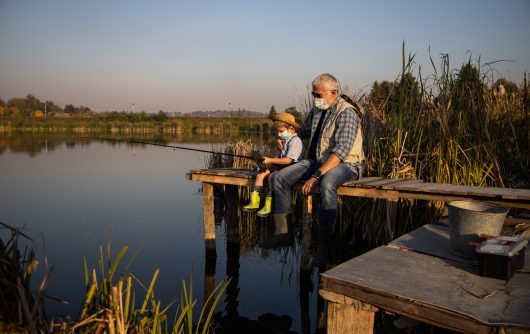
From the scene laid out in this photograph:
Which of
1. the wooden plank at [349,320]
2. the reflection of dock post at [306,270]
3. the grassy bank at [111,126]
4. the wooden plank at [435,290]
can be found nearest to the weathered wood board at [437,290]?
the wooden plank at [435,290]

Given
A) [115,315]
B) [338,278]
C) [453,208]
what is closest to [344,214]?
[453,208]

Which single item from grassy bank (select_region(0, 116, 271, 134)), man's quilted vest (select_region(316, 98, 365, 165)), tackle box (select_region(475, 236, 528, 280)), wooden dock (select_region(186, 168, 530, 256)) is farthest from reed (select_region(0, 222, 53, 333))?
grassy bank (select_region(0, 116, 271, 134))

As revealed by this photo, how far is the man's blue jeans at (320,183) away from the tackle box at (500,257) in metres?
1.95

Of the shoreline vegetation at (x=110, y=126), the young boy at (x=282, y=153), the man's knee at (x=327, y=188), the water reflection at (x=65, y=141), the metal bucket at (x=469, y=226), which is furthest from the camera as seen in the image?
the shoreline vegetation at (x=110, y=126)

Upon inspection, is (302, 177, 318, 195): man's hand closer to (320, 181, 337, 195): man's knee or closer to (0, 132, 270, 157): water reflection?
(320, 181, 337, 195): man's knee

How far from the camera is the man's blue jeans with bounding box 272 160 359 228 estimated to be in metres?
4.57

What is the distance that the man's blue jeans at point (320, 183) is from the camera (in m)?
4.57

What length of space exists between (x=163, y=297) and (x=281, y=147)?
2.40m

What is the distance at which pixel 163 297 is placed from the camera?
507 cm

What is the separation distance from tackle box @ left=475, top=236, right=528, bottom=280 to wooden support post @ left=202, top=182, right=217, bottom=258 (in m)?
4.35

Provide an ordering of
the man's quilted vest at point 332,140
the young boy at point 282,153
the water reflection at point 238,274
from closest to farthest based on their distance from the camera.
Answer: the water reflection at point 238,274
the man's quilted vest at point 332,140
the young boy at point 282,153

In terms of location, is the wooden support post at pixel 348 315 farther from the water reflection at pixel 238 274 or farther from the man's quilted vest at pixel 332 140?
the man's quilted vest at pixel 332 140

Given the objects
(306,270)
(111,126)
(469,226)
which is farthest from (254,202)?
(111,126)

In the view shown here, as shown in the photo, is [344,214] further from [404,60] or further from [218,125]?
[218,125]
